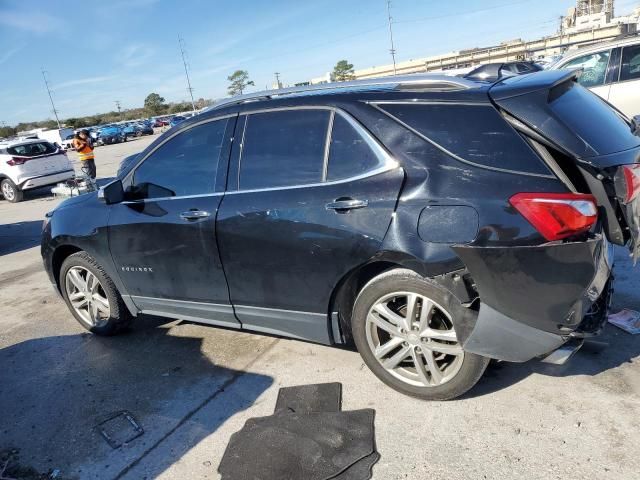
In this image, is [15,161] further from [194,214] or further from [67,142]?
[67,142]

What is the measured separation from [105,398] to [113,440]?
1.80ft

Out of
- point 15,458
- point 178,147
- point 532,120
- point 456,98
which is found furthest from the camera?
point 178,147

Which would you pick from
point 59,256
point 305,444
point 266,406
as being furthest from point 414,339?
point 59,256

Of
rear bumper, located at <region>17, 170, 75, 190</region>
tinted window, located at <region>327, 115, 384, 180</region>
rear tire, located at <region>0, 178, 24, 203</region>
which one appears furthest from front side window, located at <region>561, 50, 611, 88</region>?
rear tire, located at <region>0, 178, 24, 203</region>

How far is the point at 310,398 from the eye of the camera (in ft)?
10.2

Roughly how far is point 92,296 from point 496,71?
3.74 metres

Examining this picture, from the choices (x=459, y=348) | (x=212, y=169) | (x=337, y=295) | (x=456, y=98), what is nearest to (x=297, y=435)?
(x=337, y=295)

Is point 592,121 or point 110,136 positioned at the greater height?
point 592,121

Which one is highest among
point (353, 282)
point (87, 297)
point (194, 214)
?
point (194, 214)

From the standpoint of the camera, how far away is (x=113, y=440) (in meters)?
2.96

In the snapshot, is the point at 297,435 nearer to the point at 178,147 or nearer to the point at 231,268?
the point at 231,268

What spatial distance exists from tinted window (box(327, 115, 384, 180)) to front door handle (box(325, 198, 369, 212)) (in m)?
0.16

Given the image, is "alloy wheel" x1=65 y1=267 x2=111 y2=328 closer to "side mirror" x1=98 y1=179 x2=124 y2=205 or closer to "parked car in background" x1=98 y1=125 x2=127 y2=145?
"side mirror" x1=98 y1=179 x2=124 y2=205

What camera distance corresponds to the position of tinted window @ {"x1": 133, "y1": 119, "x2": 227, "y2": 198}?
343cm
